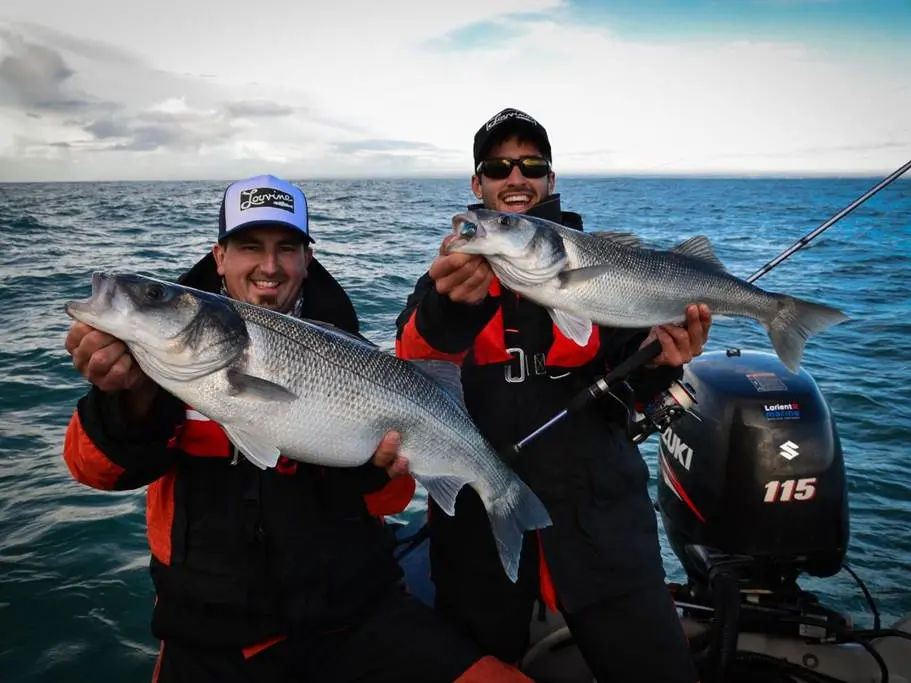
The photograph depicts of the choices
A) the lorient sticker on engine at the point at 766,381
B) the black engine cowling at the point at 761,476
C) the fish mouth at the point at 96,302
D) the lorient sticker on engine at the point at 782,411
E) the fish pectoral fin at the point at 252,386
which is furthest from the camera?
the lorient sticker on engine at the point at 766,381

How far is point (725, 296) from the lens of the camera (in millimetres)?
3861

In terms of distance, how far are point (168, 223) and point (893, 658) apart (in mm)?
35872

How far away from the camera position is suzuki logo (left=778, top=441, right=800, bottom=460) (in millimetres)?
4219

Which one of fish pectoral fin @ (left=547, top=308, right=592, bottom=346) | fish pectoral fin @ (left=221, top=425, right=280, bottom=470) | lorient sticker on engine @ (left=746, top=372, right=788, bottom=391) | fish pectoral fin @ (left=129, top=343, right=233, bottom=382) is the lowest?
lorient sticker on engine @ (left=746, top=372, right=788, bottom=391)

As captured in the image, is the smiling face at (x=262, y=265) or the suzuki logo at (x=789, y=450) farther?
the suzuki logo at (x=789, y=450)

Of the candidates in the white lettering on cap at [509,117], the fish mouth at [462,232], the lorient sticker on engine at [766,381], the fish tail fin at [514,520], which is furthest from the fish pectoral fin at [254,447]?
the lorient sticker on engine at [766,381]

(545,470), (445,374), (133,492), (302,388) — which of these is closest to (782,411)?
(545,470)

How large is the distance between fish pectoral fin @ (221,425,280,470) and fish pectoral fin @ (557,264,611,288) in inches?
68.4

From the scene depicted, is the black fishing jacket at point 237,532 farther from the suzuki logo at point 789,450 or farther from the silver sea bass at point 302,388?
the suzuki logo at point 789,450

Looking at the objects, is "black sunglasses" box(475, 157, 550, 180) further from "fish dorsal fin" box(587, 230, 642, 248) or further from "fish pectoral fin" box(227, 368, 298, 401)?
"fish pectoral fin" box(227, 368, 298, 401)

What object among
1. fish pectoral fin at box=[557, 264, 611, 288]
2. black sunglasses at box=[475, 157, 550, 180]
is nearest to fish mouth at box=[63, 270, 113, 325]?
fish pectoral fin at box=[557, 264, 611, 288]

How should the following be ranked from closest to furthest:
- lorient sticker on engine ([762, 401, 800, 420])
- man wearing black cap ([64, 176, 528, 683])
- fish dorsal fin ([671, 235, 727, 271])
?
man wearing black cap ([64, 176, 528, 683])
fish dorsal fin ([671, 235, 727, 271])
lorient sticker on engine ([762, 401, 800, 420])

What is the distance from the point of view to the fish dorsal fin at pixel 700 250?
12.9ft

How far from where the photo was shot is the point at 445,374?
3.34 meters
